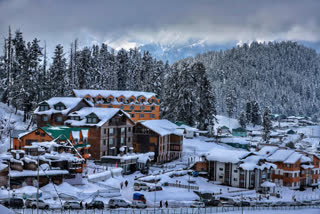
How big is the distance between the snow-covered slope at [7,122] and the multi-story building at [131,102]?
17.0 m

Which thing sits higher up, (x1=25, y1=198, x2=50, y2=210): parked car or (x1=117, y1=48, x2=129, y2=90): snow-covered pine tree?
(x1=117, y1=48, x2=129, y2=90): snow-covered pine tree

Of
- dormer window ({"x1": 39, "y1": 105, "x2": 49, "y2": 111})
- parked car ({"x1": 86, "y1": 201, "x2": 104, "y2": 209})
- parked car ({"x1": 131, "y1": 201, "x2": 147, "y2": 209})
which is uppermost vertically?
dormer window ({"x1": 39, "y1": 105, "x2": 49, "y2": 111})

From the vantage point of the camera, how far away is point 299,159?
64938 mm

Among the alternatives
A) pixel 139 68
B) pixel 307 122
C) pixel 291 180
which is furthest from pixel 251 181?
pixel 307 122

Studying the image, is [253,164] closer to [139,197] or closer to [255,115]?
[139,197]

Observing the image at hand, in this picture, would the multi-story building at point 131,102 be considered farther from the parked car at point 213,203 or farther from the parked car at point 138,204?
the parked car at point 138,204

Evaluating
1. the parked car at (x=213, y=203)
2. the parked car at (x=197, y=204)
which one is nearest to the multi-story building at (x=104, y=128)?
the parked car at (x=213, y=203)

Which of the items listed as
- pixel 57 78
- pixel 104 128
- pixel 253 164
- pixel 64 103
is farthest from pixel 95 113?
pixel 253 164

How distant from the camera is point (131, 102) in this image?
85062 mm

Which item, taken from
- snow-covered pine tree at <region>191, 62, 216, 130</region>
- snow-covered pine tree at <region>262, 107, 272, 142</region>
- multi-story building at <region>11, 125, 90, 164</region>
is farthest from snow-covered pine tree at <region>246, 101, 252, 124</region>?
multi-story building at <region>11, 125, 90, 164</region>

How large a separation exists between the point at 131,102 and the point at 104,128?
85.3ft

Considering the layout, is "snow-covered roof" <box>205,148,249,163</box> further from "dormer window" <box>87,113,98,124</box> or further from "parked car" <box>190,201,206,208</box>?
"dormer window" <box>87,113,98,124</box>

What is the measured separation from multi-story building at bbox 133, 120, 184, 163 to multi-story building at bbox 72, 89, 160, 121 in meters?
17.1

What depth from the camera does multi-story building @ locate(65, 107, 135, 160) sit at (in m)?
58.5
